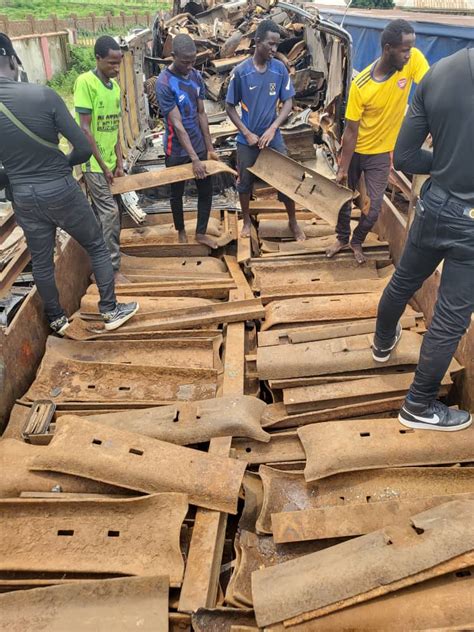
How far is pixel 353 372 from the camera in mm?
3361

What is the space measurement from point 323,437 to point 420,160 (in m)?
1.69

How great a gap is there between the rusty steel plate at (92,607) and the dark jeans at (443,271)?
177 centimetres

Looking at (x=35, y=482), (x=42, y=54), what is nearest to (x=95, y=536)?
(x=35, y=482)

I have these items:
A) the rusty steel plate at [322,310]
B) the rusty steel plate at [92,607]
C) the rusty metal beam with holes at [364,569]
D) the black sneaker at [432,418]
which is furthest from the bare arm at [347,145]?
the rusty steel plate at [92,607]

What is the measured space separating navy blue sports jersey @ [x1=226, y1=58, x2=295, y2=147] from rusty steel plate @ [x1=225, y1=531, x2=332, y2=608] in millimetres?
3866

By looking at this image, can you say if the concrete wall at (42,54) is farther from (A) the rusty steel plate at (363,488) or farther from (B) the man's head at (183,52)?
(A) the rusty steel plate at (363,488)

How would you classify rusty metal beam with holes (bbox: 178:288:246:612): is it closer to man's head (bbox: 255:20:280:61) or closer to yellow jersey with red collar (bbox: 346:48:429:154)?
yellow jersey with red collar (bbox: 346:48:429:154)

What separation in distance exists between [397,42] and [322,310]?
2.11 meters

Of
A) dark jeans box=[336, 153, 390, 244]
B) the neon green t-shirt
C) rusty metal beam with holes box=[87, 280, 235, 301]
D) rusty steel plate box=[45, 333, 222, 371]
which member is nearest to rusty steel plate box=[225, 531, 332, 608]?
rusty steel plate box=[45, 333, 222, 371]

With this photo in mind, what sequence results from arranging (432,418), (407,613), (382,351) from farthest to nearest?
(382,351)
(432,418)
(407,613)

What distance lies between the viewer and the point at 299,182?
16.3 feet

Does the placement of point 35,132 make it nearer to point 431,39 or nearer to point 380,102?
point 380,102

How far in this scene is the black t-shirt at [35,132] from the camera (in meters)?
3.14

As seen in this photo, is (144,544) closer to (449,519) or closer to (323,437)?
(323,437)
